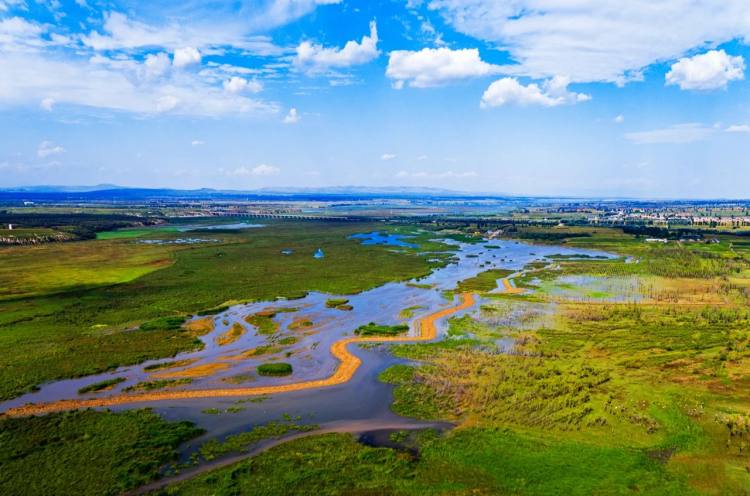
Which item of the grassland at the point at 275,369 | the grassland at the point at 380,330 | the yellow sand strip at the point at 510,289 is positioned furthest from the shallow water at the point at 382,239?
the grassland at the point at 275,369

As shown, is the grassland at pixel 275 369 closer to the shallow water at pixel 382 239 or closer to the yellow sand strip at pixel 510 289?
the yellow sand strip at pixel 510 289

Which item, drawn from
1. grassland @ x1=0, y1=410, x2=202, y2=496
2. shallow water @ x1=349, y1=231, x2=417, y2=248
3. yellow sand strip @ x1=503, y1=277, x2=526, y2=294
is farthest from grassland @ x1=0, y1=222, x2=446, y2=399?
yellow sand strip @ x1=503, y1=277, x2=526, y2=294

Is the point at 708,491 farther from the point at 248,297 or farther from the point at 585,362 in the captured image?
the point at 248,297

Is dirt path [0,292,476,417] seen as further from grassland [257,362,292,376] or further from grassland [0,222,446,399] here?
grassland [0,222,446,399]

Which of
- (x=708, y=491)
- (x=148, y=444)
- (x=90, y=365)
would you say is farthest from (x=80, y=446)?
(x=708, y=491)

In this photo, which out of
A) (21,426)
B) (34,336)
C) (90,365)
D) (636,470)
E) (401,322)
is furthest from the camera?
(401,322)

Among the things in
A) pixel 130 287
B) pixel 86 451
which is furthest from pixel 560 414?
pixel 130 287
